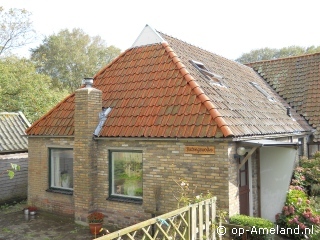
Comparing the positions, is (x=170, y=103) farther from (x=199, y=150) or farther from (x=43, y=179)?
(x=43, y=179)

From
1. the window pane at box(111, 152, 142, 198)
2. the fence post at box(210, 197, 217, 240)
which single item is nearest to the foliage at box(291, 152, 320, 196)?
the fence post at box(210, 197, 217, 240)

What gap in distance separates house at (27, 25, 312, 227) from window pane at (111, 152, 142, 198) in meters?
0.03

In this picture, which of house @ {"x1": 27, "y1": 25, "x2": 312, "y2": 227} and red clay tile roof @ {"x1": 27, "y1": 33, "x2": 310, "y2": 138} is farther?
red clay tile roof @ {"x1": 27, "y1": 33, "x2": 310, "y2": 138}

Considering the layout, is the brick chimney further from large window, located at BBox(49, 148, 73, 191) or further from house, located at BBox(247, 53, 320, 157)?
Result: house, located at BBox(247, 53, 320, 157)

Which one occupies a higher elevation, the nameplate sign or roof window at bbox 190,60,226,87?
roof window at bbox 190,60,226,87

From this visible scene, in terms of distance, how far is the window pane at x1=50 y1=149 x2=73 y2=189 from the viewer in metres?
11.0

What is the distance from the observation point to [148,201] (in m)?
8.99

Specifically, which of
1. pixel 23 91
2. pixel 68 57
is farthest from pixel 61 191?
pixel 68 57

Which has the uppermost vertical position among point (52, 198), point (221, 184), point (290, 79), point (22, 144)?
point (290, 79)

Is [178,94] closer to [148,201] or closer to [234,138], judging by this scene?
[234,138]

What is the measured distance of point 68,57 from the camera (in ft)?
113

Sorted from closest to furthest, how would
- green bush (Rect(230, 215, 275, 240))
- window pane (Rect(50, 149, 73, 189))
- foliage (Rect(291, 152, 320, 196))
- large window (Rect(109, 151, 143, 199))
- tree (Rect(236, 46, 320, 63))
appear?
1. green bush (Rect(230, 215, 275, 240))
2. large window (Rect(109, 151, 143, 199))
3. window pane (Rect(50, 149, 73, 189))
4. foliage (Rect(291, 152, 320, 196))
5. tree (Rect(236, 46, 320, 63))

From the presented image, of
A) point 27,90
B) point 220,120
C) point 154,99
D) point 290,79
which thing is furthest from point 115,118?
point 27,90

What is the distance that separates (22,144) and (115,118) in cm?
664
